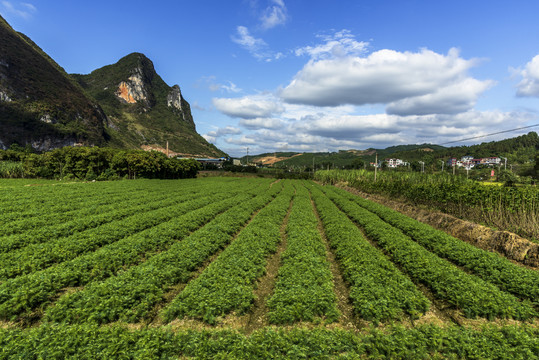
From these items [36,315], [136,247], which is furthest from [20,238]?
[36,315]

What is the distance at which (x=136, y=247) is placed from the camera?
426 inches

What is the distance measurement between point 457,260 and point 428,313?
540 centimetres

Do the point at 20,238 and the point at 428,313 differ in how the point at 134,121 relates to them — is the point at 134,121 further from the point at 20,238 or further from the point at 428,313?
the point at 428,313

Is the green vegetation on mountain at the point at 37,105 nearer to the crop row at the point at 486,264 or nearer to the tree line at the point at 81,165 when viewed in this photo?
the tree line at the point at 81,165

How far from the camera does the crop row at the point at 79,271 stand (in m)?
6.64

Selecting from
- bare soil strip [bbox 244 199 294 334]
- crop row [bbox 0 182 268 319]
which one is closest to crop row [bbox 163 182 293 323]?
bare soil strip [bbox 244 199 294 334]

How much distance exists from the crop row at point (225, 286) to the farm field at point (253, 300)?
4 centimetres

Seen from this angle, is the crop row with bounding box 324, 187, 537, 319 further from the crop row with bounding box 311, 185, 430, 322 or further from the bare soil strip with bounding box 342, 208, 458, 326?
the crop row with bounding box 311, 185, 430, 322

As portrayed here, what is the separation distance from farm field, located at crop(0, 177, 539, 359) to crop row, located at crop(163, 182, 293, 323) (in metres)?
0.04

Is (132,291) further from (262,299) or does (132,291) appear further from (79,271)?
(262,299)

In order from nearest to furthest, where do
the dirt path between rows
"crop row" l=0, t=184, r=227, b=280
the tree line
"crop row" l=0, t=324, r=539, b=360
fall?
"crop row" l=0, t=324, r=539, b=360, "crop row" l=0, t=184, r=227, b=280, the dirt path between rows, the tree line

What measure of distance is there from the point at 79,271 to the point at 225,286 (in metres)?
5.31

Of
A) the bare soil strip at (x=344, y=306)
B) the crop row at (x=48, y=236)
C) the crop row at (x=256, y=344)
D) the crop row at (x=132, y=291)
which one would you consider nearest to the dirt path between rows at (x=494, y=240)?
the crop row at (x=256, y=344)

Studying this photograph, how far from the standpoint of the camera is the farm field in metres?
5.19
